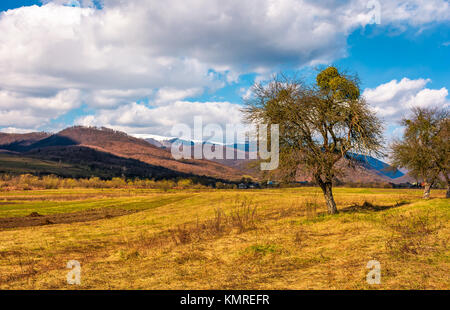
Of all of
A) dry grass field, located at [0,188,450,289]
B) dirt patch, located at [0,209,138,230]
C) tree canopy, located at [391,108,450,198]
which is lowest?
dirt patch, located at [0,209,138,230]

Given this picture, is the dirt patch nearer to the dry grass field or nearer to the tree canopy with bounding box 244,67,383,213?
the dry grass field

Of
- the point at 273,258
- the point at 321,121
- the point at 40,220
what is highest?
the point at 321,121

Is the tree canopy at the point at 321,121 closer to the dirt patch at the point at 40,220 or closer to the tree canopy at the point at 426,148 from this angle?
the tree canopy at the point at 426,148

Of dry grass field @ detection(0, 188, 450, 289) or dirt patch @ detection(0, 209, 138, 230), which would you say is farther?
dirt patch @ detection(0, 209, 138, 230)

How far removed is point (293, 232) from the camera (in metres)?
19.8

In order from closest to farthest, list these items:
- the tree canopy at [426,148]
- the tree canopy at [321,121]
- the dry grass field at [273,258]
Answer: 1. the dry grass field at [273,258]
2. the tree canopy at [321,121]
3. the tree canopy at [426,148]

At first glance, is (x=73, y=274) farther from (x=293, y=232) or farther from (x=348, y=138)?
(x=348, y=138)

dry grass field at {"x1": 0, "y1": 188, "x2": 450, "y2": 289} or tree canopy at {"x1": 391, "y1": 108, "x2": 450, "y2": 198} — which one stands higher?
tree canopy at {"x1": 391, "y1": 108, "x2": 450, "y2": 198}

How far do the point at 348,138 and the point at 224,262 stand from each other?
16.0m

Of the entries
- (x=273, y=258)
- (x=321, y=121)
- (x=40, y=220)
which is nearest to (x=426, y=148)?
(x=321, y=121)

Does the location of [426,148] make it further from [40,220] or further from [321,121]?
[40,220]

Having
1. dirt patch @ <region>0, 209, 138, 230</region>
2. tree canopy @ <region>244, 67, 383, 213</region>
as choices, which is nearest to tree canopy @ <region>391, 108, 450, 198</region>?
tree canopy @ <region>244, 67, 383, 213</region>

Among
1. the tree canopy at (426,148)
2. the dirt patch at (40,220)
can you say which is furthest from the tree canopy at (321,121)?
the dirt patch at (40,220)

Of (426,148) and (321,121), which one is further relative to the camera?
(426,148)
